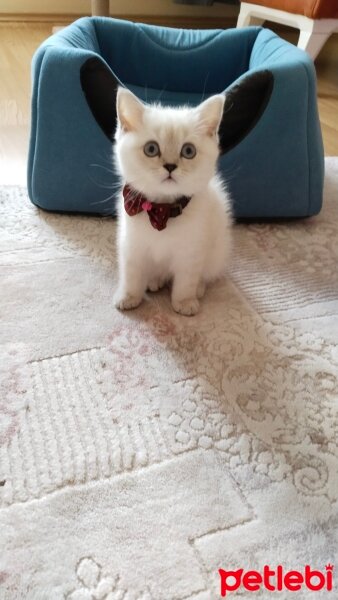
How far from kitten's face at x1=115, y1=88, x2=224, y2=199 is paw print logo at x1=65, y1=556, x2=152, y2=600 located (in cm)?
65

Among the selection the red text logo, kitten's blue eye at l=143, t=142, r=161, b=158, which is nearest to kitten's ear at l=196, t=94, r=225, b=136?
kitten's blue eye at l=143, t=142, r=161, b=158

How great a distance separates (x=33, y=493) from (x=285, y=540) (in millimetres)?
380

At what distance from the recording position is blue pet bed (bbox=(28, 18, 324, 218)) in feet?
4.16

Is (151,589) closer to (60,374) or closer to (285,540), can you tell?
(285,540)

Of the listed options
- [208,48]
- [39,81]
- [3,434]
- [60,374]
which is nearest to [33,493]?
[3,434]

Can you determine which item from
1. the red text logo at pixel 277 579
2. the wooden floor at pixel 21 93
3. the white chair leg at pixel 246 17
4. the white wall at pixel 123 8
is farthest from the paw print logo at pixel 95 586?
the white wall at pixel 123 8

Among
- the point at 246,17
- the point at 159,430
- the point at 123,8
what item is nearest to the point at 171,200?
the point at 159,430

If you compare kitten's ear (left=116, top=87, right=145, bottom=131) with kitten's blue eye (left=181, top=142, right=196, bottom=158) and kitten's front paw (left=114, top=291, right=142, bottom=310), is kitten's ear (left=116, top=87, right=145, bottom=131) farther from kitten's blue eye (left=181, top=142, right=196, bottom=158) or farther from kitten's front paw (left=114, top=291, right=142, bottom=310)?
kitten's front paw (left=114, top=291, right=142, bottom=310)

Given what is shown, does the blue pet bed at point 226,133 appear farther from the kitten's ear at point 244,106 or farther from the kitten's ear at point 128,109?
the kitten's ear at point 128,109

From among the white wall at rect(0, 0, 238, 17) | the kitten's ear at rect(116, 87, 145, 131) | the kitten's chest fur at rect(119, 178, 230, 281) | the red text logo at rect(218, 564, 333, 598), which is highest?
the kitten's ear at rect(116, 87, 145, 131)

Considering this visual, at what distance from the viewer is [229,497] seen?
0.74m

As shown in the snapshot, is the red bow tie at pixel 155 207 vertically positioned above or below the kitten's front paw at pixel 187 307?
above

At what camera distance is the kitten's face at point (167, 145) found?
885mm

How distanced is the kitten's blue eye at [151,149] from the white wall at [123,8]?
10.9 feet
